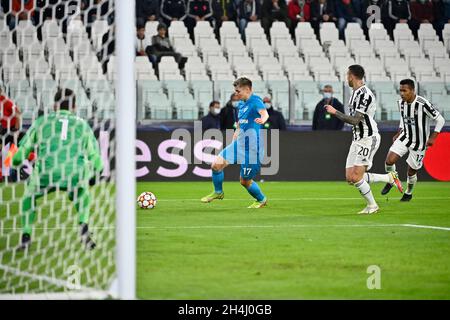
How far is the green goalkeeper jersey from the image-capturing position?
25.9 ft

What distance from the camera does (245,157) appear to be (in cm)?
1237

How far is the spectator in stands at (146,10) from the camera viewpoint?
21.1 metres

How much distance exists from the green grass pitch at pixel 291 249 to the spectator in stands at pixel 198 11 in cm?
863

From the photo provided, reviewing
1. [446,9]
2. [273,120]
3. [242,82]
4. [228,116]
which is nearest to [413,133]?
[242,82]

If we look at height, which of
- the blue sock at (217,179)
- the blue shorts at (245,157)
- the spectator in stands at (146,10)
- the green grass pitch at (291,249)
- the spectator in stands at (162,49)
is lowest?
the green grass pitch at (291,249)

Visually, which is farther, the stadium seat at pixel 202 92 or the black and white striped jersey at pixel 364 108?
the stadium seat at pixel 202 92

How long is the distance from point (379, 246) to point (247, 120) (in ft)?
14.8

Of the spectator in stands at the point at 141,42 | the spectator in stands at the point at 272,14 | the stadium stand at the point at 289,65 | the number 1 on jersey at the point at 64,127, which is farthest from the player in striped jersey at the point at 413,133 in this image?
the spectator in stands at the point at 272,14

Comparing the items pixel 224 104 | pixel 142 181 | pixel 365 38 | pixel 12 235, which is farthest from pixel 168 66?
pixel 12 235

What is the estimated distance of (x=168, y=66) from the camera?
65.6 ft

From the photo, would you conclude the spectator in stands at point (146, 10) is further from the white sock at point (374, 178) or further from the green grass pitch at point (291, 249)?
the white sock at point (374, 178)

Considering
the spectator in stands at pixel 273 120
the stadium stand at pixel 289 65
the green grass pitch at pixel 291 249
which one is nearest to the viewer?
the green grass pitch at pixel 291 249

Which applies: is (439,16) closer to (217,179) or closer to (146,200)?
(217,179)

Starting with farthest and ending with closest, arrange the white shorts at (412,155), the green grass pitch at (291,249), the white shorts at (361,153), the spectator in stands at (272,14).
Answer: the spectator in stands at (272,14) → the white shorts at (412,155) → the white shorts at (361,153) → the green grass pitch at (291,249)
